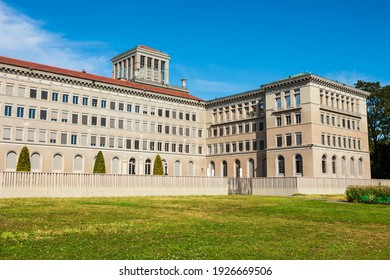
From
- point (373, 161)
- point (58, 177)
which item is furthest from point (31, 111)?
point (373, 161)

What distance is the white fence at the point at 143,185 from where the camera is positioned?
34.0 metres

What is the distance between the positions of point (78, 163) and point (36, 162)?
6.30 m

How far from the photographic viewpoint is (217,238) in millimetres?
11336

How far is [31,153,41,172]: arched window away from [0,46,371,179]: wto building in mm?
143

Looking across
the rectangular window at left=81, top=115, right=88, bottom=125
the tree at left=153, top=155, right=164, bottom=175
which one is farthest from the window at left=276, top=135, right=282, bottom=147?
the rectangular window at left=81, top=115, right=88, bottom=125

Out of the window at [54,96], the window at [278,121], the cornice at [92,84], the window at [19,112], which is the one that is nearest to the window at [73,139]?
the window at [54,96]

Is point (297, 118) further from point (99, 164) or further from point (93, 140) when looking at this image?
point (93, 140)

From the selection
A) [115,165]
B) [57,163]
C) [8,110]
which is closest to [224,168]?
[115,165]

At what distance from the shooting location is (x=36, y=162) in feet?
195

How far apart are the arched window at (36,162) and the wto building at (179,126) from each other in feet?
0.47

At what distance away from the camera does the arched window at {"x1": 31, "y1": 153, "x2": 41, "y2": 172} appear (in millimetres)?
59213

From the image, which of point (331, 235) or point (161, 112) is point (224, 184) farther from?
point (331, 235)

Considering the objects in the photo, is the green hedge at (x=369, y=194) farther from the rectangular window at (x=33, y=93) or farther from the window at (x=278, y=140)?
the rectangular window at (x=33, y=93)

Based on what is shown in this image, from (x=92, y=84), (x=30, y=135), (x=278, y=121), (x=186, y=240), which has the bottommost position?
(x=186, y=240)
